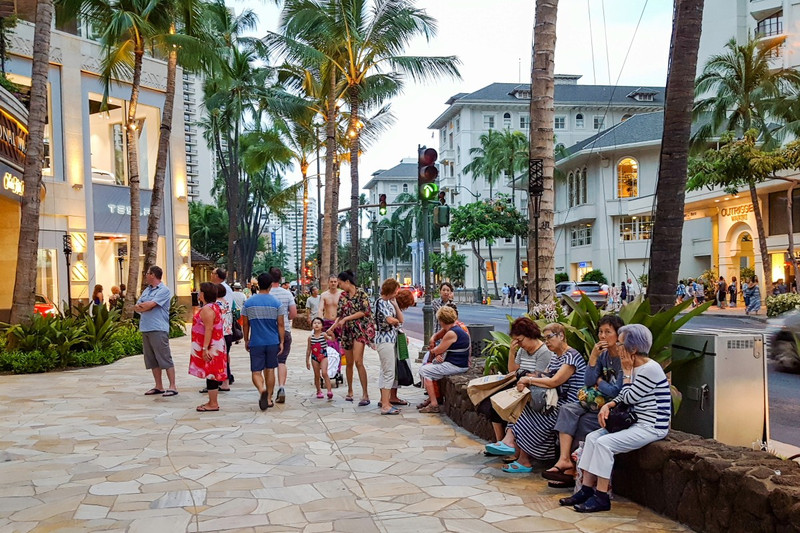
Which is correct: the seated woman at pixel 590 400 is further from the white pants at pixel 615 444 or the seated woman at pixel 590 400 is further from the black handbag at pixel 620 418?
the white pants at pixel 615 444

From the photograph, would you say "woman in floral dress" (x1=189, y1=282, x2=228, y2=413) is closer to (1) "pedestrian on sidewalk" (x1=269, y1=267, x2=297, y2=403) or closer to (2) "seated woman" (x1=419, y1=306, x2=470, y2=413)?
(1) "pedestrian on sidewalk" (x1=269, y1=267, x2=297, y2=403)

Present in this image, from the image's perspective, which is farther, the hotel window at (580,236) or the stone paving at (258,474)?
the hotel window at (580,236)

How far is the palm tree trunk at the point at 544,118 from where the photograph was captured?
9.31m

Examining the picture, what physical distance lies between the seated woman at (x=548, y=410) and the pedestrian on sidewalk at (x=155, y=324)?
5997 mm

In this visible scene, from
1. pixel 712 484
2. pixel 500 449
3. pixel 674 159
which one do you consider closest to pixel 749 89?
pixel 674 159

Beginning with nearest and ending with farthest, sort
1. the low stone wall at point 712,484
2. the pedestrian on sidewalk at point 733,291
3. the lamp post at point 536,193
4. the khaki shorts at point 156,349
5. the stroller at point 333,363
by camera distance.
Result: the low stone wall at point 712,484 < the lamp post at point 536,193 < the khaki shorts at point 156,349 < the stroller at point 333,363 < the pedestrian on sidewalk at point 733,291

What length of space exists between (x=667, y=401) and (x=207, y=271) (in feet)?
169

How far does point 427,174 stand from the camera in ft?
41.0

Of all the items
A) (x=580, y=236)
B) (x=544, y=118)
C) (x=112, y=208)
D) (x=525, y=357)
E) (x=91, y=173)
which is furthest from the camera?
(x=580, y=236)

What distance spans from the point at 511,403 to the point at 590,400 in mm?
899

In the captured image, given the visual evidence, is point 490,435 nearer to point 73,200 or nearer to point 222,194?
point 73,200

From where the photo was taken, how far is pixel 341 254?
418 ft

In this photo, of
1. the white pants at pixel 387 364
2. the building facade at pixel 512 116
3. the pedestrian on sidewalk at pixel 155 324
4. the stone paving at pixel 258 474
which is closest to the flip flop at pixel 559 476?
the stone paving at pixel 258 474

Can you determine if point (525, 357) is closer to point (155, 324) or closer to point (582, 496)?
point (582, 496)
